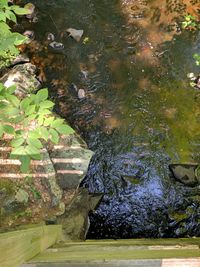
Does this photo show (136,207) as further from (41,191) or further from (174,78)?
(174,78)

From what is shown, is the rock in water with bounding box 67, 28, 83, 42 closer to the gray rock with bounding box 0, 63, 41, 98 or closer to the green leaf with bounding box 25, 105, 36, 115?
the gray rock with bounding box 0, 63, 41, 98

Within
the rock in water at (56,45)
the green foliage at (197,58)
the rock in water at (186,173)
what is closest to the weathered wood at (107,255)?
the rock in water at (186,173)

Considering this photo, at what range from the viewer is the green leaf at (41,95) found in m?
2.97

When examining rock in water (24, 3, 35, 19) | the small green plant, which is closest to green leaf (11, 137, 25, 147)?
rock in water (24, 3, 35, 19)

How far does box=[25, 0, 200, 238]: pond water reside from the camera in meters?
4.29

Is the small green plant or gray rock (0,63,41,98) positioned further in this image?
the small green plant

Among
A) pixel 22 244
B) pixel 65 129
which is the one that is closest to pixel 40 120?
pixel 65 129

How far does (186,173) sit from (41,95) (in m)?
2.17

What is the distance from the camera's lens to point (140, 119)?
4.68 m

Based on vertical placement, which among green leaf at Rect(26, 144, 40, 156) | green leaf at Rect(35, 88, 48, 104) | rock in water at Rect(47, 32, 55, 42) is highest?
green leaf at Rect(35, 88, 48, 104)

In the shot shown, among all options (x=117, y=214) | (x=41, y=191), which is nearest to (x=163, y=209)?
(x=117, y=214)

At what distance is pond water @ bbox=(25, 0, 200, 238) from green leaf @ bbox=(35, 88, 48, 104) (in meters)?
1.66

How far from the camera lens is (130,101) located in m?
4.80

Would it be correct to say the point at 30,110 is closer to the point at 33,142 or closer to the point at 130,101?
the point at 33,142
